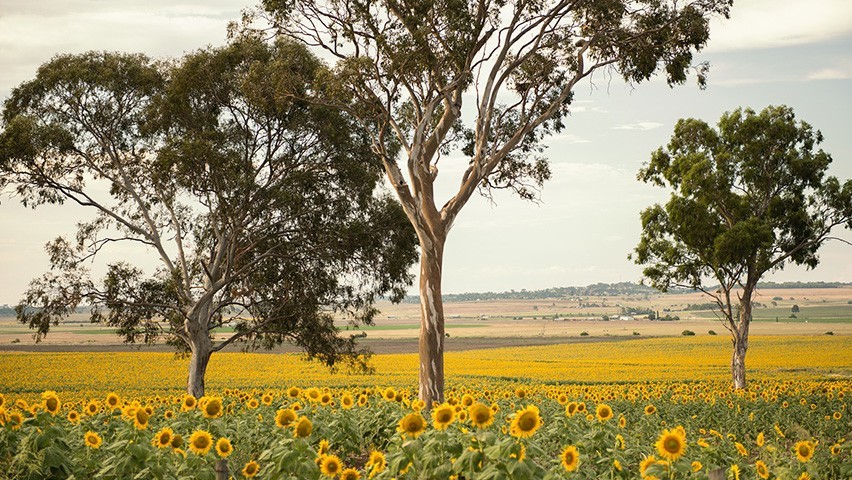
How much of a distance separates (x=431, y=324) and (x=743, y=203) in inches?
678

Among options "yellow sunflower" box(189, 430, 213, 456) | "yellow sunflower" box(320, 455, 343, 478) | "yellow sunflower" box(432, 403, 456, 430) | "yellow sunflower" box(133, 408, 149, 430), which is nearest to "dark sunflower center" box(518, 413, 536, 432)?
"yellow sunflower" box(432, 403, 456, 430)

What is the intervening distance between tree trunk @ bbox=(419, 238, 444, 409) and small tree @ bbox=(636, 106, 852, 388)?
1497cm

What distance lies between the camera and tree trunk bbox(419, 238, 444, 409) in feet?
63.1

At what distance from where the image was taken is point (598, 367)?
175 feet

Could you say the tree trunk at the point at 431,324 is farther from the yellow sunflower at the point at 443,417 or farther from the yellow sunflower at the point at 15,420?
the yellow sunflower at the point at 443,417

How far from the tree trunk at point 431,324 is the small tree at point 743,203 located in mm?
14975

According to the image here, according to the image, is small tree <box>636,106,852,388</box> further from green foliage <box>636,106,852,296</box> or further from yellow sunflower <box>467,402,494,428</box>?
yellow sunflower <box>467,402,494,428</box>

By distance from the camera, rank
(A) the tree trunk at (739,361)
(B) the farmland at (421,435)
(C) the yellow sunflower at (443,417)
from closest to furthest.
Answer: (C) the yellow sunflower at (443,417) → (B) the farmland at (421,435) → (A) the tree trunk at (739,361)

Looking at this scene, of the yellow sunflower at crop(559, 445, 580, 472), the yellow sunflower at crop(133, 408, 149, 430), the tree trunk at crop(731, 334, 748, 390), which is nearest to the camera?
the yellow sunflower at crop(559, 445, 580, 472)

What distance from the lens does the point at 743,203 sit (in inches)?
1228

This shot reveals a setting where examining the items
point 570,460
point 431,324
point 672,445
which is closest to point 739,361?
point 431,324

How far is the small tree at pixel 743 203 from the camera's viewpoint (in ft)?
102

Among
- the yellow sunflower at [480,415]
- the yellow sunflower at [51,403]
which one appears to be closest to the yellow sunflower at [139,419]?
the yellow sunflower at [51,403]

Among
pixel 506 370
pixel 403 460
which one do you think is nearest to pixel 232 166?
pixel 403 460
